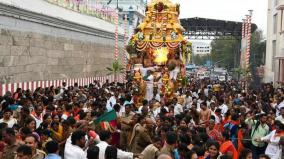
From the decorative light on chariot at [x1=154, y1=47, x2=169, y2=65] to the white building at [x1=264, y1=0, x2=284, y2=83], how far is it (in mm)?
11297

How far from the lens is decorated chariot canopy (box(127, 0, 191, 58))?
22.8m

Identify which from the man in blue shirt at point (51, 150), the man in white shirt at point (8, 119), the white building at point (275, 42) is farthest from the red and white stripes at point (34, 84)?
the white building at point (275, 42)

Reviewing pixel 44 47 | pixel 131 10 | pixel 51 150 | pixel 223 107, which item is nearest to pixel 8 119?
pixel 51 150

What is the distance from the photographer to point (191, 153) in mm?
6723

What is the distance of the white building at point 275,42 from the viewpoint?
3309cm

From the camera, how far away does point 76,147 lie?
7051 millimetres

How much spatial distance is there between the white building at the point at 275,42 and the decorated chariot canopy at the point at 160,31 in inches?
399

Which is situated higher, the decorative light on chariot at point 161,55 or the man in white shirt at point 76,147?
the decorative light on chariot at point 161,55

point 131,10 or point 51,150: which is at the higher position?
point 131,10

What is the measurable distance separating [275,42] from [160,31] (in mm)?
16921

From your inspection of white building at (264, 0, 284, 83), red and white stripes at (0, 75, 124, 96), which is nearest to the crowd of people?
red and white stripes at (0, 75, 124, 96)

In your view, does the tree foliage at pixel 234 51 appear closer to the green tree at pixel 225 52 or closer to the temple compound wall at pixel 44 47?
the green tree at pixel 225 52

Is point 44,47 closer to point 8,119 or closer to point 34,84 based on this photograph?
point 34,84

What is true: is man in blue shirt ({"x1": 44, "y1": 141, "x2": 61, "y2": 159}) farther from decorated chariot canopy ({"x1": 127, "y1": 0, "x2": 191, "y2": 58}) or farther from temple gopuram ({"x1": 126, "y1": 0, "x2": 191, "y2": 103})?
decorated chariot canopy ({"x1": 127, "y1": 0, "x2": 191, "y2": 58})
